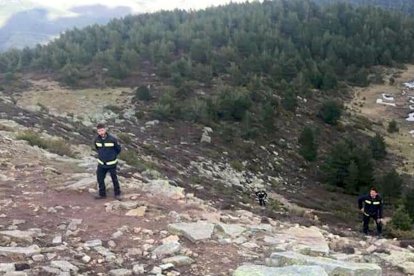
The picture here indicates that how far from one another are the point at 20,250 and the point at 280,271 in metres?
3.77

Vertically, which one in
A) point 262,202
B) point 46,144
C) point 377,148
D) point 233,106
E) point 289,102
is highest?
point 46,144

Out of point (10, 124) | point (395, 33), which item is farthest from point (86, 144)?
point (395, 33)

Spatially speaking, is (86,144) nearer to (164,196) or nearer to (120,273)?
(164,196)

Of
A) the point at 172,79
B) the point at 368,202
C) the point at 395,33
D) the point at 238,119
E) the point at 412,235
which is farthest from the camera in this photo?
the point at 395,33

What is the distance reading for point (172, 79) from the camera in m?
46.6

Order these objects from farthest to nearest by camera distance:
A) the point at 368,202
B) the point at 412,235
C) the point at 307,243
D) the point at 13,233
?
the point at 412,235 → the point at 368,202 → the point at 307,243 → the point at 13,233

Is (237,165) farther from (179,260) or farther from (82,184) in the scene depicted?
(179,260)

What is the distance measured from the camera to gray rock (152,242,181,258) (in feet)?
28.7

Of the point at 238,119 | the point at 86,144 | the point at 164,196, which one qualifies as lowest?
the point at 238,119

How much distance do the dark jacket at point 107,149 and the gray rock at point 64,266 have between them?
12.2ft

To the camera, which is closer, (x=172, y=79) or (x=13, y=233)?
(x=13, y=233)

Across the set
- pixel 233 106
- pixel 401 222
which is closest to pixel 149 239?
pixel 401 222

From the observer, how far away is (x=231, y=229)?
10.3 metres

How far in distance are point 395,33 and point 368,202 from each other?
73.0 m
